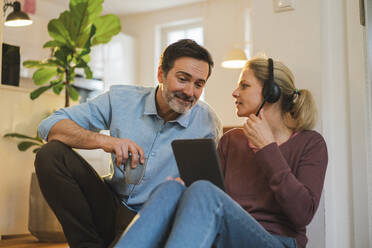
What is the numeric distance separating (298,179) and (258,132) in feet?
0.63

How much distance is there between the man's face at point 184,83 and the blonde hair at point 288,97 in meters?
0.30

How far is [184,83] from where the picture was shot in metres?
1.85

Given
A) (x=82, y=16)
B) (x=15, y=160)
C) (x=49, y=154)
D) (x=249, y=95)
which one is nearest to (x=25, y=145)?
(x=15, y=160)

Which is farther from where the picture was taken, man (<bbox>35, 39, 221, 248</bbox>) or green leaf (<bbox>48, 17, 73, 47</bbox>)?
green leaf (<bbox>48, 17, 73, 47</bbox>)

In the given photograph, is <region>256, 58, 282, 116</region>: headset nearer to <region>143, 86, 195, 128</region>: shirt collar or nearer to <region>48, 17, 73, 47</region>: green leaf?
<region>143, 86, 195, 128</region>: shirt collar

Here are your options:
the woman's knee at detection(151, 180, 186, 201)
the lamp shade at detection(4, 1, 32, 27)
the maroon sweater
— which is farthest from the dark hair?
the lamp shade at detection(4, 1, 32, 27)

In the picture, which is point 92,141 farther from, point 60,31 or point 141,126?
point 60,31

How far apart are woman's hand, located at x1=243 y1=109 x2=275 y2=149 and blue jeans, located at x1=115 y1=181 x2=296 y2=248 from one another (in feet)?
0.97

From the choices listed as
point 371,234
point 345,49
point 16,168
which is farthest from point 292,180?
point 16,168

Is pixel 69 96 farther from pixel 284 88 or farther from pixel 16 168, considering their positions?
pixel 284 88

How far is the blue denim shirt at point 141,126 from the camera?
1.83m

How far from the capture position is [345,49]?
182cm

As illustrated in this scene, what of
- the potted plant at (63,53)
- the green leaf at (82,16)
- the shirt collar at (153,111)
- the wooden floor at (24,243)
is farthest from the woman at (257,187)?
the green leaf at (82,16)

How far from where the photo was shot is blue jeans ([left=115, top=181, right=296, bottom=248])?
114 cm
